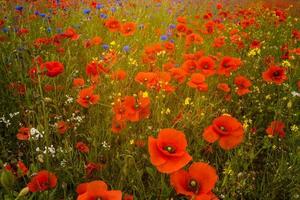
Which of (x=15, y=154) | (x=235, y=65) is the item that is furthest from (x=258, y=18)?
(x=15, y=154)

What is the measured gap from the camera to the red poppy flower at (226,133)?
5.13ft

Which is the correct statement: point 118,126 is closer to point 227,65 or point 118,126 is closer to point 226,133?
point 226,133

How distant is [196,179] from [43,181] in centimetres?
67

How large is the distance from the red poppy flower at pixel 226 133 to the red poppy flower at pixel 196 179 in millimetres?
196

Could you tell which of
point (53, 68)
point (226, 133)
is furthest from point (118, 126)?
point (226, 133)

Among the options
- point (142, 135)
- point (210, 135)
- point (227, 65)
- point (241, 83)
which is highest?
point (210, 135)

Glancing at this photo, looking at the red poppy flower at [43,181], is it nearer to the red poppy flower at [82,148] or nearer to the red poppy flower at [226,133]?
the red poppy flower at [82,148]

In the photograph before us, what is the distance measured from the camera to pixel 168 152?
4.57ft

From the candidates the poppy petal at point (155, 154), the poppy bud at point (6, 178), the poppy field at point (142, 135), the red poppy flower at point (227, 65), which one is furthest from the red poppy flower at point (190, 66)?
the poppy bud at point (6, 178)

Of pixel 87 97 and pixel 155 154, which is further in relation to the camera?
pixel 87 97

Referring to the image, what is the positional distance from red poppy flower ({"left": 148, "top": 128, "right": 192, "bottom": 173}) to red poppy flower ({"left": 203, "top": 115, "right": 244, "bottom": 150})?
193 mm

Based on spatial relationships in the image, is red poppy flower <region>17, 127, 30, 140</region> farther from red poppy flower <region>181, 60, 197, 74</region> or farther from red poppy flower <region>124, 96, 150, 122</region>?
red poppy flower <region>181, 60, 197, 74</region>

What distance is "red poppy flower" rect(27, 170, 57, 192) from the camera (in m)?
1.53

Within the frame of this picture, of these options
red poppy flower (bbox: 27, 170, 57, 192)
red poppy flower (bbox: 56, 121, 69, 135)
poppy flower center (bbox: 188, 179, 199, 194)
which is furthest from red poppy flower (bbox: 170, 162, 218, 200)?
red poppy flower (bbox: 56, 121, 69, 135)
